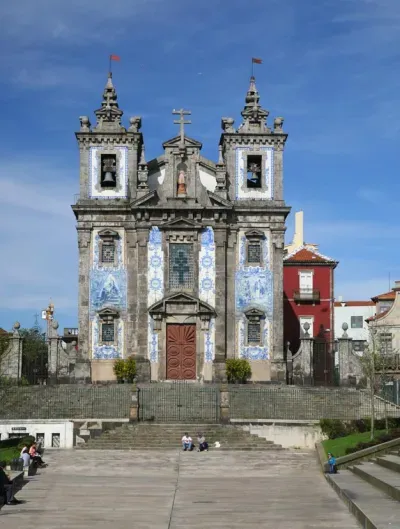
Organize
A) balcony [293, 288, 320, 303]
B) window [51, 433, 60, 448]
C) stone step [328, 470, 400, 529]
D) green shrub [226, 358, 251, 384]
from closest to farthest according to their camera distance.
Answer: stone step [328, 470, 400, 529] < window [51, 433, 60, 448] < green shrub [226, 358, 251, 384] < balcony [293, 288, 320, 303]

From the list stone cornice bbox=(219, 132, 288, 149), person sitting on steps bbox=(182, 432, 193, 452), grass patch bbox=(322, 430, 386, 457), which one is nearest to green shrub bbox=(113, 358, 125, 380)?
person sitting on steps bbox=(182, 432, 193, 452)

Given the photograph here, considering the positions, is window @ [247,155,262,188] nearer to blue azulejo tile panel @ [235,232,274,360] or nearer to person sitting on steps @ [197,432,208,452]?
blue azulejo tile panel @ [235,232,274,360]

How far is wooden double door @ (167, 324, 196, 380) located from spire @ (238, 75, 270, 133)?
37.5 ft

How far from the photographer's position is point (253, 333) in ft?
172

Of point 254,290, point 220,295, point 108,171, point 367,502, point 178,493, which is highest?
point 108,171

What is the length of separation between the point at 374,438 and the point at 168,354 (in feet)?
58.2

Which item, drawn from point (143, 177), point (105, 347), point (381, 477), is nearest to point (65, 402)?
point (105, 347)

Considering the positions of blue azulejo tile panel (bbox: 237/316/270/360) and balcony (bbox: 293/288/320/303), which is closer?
blue azulejo tile panel (bbox: 237/316/270/360)

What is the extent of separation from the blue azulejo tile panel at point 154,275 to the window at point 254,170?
6.05 m

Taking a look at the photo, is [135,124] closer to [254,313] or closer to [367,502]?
[254,313]

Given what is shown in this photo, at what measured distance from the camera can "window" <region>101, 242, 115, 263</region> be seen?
2071 inches

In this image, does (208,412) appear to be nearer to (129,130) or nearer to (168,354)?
(168,354)

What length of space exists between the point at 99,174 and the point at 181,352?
10571mm

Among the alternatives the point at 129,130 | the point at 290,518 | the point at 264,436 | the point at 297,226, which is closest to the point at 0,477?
the point at 290,518
